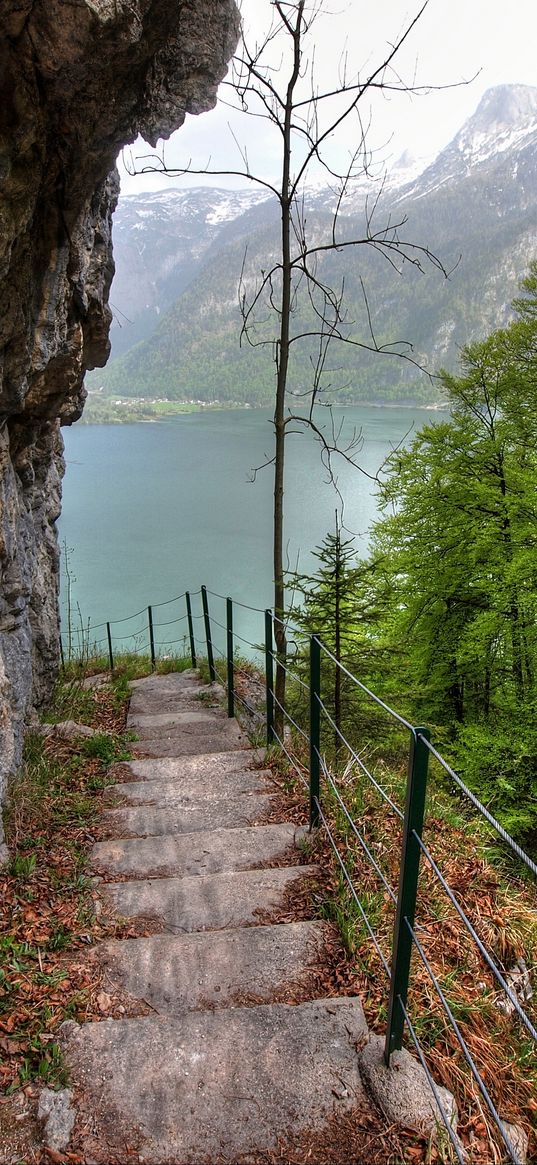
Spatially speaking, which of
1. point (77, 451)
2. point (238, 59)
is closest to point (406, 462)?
point (238, 59)

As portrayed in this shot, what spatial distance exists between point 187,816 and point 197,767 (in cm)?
80

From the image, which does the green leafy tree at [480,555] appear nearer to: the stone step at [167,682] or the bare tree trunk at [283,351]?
the bare tree trunk at [283,351]

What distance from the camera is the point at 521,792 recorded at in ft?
26.0

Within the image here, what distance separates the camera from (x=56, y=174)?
391 cm

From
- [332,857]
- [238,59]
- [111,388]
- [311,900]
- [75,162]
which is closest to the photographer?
[311,900]

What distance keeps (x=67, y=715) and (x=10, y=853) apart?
2.90 metres

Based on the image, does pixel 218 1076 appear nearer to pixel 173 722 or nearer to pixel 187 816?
pixel 187 816

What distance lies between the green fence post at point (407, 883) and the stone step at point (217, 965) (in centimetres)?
51

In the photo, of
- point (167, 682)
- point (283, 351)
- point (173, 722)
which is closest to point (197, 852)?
point (173, 722)

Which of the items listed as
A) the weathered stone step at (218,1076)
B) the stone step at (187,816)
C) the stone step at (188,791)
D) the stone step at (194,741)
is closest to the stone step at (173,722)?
the stone step at (194,741)

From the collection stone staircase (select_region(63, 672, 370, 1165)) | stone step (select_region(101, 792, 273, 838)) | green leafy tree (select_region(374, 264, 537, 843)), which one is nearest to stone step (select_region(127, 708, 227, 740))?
stone step (select_region(101, 792, 273, 838))

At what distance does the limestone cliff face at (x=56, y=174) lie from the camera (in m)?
3.14

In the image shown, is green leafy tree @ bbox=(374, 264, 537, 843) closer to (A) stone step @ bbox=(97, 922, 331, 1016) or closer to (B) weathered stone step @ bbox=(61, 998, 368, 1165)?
(A) stone step @ bbox=(97, 922, 331, 1016)

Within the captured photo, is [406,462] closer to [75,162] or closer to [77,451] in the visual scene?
[75,162]
